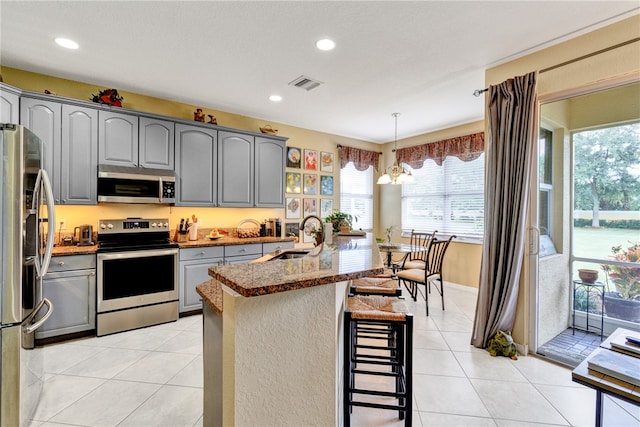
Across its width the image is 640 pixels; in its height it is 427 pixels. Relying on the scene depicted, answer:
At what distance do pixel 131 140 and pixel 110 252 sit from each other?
1.25 m

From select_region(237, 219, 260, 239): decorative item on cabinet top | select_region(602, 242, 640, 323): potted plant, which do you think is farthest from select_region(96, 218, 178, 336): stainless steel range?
select_region(602, 242, 640, 323): potted plant

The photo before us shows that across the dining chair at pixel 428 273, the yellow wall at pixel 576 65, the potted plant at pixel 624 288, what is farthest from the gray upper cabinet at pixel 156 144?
the potted plant at pixel 624 288

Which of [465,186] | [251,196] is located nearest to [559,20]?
[465,186]

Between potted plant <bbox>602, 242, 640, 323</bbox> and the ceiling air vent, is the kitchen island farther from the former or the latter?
the ceiling air vent

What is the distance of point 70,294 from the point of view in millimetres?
2807

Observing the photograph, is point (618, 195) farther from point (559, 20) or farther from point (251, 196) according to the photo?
point (251, 196)

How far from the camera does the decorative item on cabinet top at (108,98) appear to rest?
10.3ft

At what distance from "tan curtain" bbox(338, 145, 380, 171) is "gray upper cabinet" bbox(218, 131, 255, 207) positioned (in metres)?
1.85

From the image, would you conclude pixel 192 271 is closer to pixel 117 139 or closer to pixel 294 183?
pixel 117 139

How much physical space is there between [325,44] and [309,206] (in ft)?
9.65

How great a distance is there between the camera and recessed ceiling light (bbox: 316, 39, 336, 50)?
2416 mm

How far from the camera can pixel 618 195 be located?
2322 mm

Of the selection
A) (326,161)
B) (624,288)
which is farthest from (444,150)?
(624,288)

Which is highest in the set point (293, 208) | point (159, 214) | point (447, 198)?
point (447, 198)
